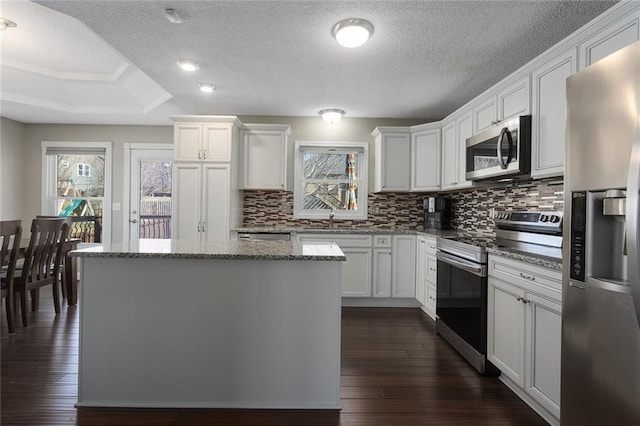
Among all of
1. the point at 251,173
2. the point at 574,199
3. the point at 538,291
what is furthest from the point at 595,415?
the point at 251,173

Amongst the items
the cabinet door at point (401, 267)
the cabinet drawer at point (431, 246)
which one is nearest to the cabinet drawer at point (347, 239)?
the cabinet door at point (401, 267)

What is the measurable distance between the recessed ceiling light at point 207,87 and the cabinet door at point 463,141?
2.50m

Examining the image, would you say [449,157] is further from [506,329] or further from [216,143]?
[216,143]

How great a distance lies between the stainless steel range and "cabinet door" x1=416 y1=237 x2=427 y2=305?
26.7 inches

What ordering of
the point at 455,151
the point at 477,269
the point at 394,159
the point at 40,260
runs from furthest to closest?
1. the point at 394,159
2. the point at 455,151
3. the point at 40,260
4. the point at 477,269

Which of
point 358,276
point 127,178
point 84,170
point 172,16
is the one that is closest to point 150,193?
point 127,178

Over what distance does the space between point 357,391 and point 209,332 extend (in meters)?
0.98

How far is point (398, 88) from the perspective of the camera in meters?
3.41

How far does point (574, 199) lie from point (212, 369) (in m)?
1.96

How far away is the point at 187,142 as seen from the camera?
3945 mm

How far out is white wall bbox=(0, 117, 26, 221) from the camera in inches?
180

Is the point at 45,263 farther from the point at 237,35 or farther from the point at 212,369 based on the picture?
the point at 237,35

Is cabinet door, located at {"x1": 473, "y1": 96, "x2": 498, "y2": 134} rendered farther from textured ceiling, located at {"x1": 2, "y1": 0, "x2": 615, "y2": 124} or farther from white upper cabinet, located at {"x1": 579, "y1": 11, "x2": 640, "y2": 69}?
white upper cabinet, located at {"x1": 579, "y1": 11, "x2": 640, "y2": 69}

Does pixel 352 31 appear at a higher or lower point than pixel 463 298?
higher
